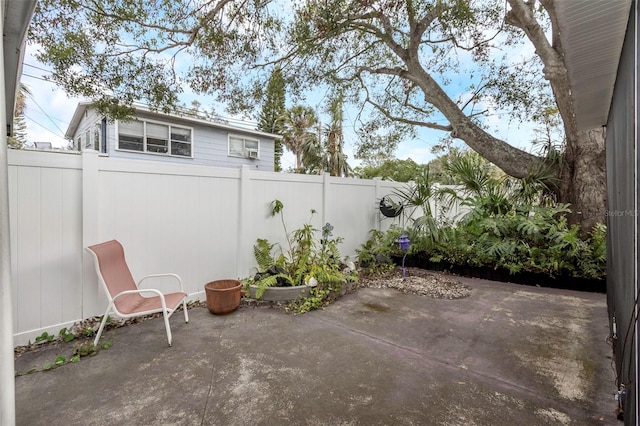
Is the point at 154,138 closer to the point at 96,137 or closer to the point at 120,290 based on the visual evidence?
the point at 96,137

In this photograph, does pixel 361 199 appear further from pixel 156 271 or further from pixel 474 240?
pixel 156 271

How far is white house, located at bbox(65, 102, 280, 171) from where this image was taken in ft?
27.7

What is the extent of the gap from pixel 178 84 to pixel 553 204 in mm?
7020

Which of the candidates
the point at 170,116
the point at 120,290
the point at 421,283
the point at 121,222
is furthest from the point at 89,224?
the point at 170,116

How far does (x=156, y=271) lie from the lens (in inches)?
133

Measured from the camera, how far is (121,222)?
122 inches

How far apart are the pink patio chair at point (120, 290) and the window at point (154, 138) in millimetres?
6830

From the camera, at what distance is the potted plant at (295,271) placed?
3.82m

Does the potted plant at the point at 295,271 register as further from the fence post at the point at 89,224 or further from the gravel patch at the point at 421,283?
the fence post at the point at 89,224

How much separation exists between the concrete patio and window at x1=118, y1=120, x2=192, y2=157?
7.25 m

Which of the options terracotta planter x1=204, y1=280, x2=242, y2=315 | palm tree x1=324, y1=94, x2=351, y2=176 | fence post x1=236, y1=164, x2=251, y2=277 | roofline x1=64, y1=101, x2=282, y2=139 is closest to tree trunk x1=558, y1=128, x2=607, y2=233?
fence post x1=236, y1=164, x2=251, y2=277

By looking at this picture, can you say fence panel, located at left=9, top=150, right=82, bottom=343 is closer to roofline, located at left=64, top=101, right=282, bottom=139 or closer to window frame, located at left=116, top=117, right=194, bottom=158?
roofline, located at left=64, top=101, right=282, bottom=139

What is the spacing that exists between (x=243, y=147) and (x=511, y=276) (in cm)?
932

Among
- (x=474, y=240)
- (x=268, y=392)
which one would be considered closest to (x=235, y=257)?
(x=268, y=392)
